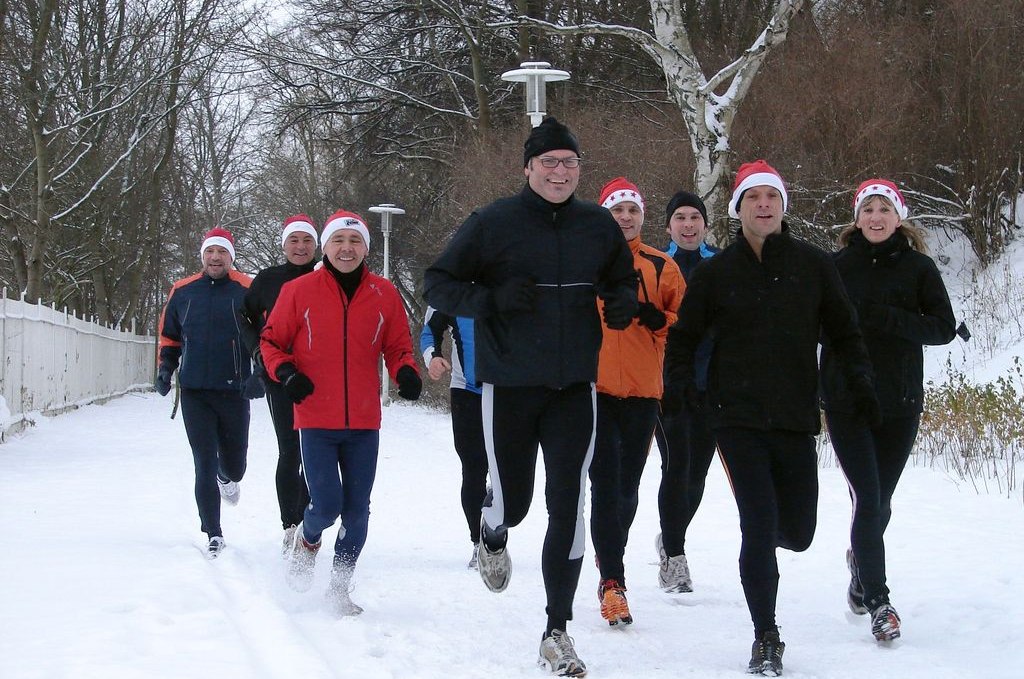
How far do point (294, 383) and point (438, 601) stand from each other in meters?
1.36

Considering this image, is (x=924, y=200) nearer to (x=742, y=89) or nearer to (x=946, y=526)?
(x=742, y=89)

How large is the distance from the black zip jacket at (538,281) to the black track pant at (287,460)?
2487 mm

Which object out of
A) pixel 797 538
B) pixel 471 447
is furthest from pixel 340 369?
pixel 797 538

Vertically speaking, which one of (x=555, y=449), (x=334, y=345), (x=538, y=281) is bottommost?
(x=555, y=449)

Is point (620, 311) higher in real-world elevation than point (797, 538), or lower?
higher

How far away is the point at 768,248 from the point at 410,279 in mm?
31193

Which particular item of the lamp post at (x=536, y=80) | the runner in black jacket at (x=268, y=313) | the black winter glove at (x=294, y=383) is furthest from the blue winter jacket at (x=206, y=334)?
the lamp post at (x=536, y=80)

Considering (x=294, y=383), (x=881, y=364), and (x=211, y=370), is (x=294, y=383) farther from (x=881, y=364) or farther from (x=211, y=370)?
(x=881, y=364)

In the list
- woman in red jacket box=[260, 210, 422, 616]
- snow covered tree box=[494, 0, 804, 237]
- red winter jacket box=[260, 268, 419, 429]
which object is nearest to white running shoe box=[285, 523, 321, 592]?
woman in red jacket box=[260, 210, 422, 616]

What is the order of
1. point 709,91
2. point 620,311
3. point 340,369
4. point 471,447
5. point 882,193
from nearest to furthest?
point 620,311
point 882,193
point 340,369
point 471,447
point 709,91

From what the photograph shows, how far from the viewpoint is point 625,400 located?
597 centimetres

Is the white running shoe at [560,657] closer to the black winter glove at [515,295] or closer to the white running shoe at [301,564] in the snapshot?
the black winter glove at [515,295]

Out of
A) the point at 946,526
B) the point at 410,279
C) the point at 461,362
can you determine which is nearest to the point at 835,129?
the point at 946,526

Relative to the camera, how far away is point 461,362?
286 inches
